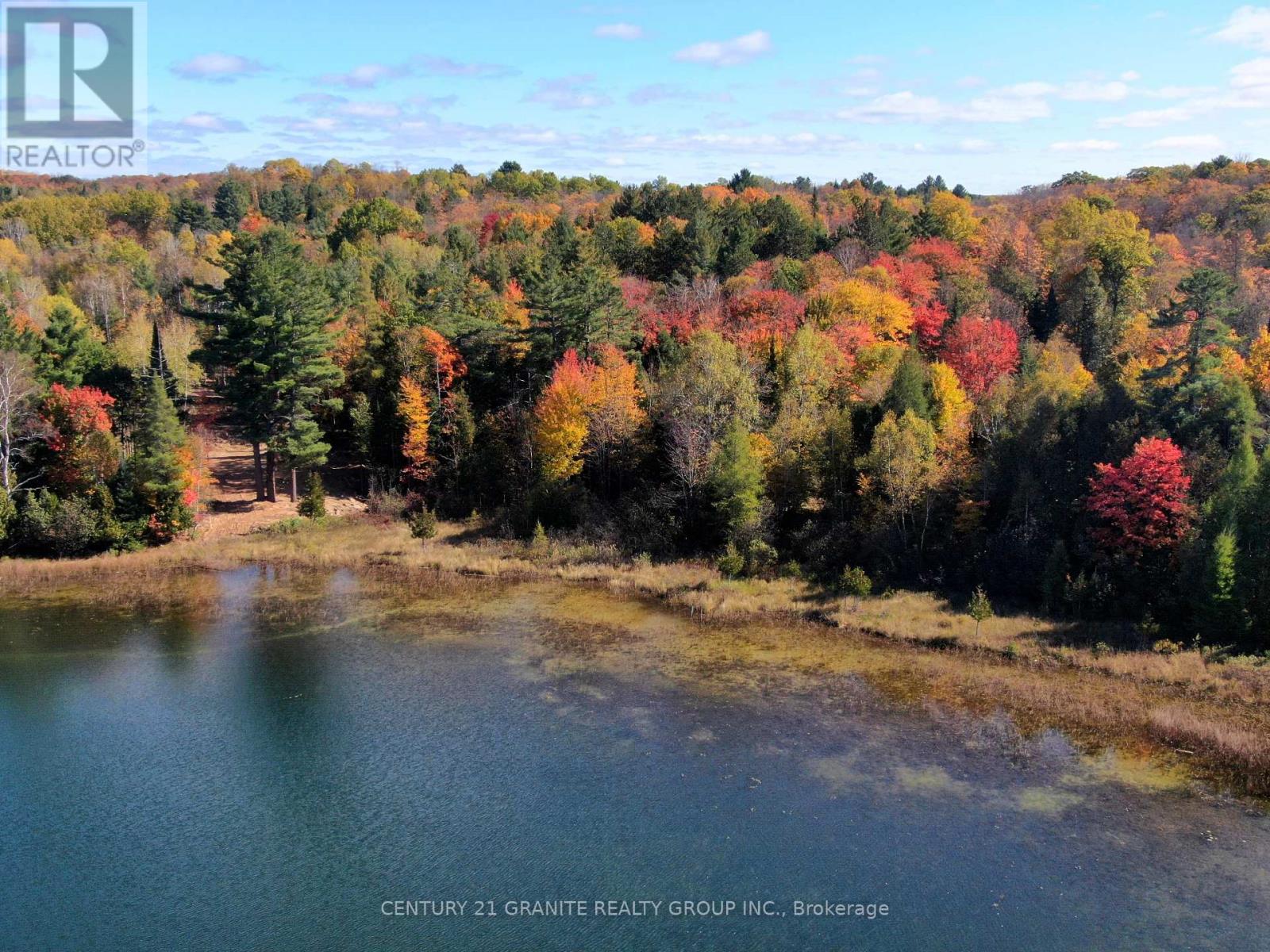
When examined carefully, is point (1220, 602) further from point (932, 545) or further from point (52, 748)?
point (52, 748)

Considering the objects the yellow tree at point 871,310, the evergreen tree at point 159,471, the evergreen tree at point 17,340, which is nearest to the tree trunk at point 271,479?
the evergreen tree at point 159,471

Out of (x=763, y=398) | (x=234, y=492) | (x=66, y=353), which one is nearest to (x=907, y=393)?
(x=763, y=398)

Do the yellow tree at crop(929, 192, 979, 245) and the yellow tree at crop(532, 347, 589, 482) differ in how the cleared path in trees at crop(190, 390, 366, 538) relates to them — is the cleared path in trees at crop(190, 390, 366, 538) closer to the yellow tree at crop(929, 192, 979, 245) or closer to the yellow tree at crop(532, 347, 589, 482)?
the yellow tree at crop(532, 347, 589, 482)

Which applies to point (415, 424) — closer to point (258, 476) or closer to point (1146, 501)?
point (258, 476)

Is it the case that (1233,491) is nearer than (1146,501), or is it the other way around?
(1233,491)

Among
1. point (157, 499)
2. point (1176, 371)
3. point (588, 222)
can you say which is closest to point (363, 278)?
point (588, 222)

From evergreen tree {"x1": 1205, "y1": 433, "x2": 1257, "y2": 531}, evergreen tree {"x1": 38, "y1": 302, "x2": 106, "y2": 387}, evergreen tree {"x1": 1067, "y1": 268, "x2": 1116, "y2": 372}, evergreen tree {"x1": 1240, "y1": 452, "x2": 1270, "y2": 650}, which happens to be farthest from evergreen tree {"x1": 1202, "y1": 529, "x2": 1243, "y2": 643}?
evergreen tree {"x1": 38, "y1": 302, "x2": 106, "y2": 387}
